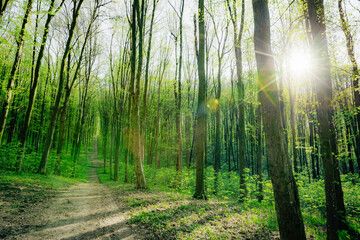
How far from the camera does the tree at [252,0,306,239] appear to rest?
3211 mm

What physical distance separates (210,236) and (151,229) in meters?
1.44

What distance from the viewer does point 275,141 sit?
340cm

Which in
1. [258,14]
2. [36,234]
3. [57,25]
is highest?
[57,25]

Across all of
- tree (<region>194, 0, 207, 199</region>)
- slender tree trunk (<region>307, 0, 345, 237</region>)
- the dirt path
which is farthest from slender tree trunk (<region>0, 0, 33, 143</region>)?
slender tree trunk (<region>307, 0, 345, 237</region>)

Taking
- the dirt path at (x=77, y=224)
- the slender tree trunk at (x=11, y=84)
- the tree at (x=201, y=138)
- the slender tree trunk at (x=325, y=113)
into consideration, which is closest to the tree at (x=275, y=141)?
the slender tree trunk at (x=325, y=113)

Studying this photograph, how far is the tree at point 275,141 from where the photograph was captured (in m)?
3.21

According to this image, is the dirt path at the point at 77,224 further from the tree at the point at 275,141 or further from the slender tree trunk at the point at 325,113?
the slender tree trunk at the point at 325,113

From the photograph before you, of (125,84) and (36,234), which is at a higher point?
(125,84)

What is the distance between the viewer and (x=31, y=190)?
7.39 metres

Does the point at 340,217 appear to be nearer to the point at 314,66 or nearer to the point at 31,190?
the point at 314,66

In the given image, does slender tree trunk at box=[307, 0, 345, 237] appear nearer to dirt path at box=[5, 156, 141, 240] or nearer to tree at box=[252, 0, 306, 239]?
tree at box=[252, 0, 306, 239]

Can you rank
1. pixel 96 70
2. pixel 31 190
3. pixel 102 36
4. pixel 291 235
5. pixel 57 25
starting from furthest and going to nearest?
pixel 96 70
pixel 102 36
pixel 57 25
pixel 31 190
pixel 291 235

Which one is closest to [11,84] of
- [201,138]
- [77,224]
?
[77,224]

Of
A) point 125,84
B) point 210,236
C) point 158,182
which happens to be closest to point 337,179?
point 210,236
